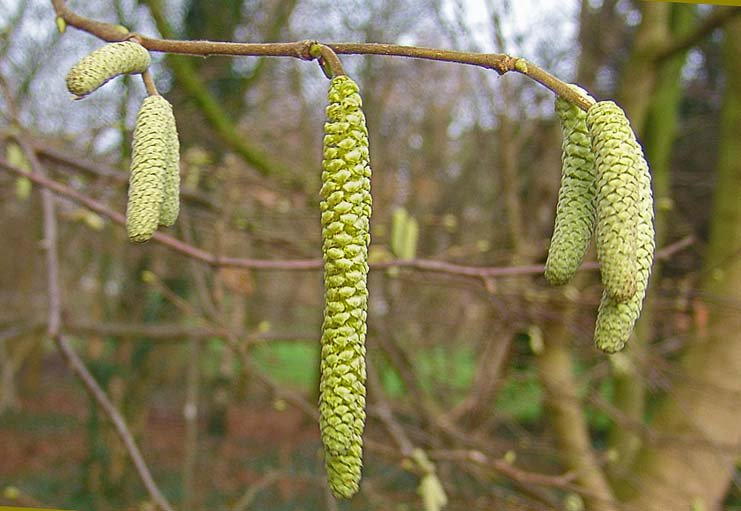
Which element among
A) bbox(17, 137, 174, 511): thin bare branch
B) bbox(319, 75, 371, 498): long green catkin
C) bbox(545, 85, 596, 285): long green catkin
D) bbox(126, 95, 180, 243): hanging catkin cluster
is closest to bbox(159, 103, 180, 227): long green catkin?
bbox(126, 95, 180, 243): hanging catkin cluster

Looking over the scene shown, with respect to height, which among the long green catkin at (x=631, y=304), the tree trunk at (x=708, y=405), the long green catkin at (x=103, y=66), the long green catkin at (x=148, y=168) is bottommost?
the tree trunk at (x=708, y=405)

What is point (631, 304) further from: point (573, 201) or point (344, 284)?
point (344, 284)

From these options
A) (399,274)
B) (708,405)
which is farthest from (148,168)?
(708,405)

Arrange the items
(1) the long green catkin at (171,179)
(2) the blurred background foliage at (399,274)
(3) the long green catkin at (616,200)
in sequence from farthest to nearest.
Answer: (2) the blurred background foliage at (399,274) < (1) the long green catkin at (171,179) < (3) the long green catkin at (616,200)

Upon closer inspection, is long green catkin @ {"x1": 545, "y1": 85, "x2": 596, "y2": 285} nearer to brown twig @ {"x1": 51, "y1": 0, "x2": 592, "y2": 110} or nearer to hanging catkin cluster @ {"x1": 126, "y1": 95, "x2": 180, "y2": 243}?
brown twig @ {"x1": 51, "y1": 0, "x2": 592, "y2": 110}

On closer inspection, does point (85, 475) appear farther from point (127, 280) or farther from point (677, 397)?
point (677, 397)

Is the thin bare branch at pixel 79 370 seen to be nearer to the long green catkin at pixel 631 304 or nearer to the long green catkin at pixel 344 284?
the long green catkin at pixel 344 284

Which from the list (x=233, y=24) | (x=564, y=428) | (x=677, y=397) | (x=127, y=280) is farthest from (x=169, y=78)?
(x=677, y=397)

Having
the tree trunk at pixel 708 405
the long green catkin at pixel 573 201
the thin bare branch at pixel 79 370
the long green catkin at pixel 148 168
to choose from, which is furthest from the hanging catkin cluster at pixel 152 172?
→ the tree trunk at pixel 708 405
